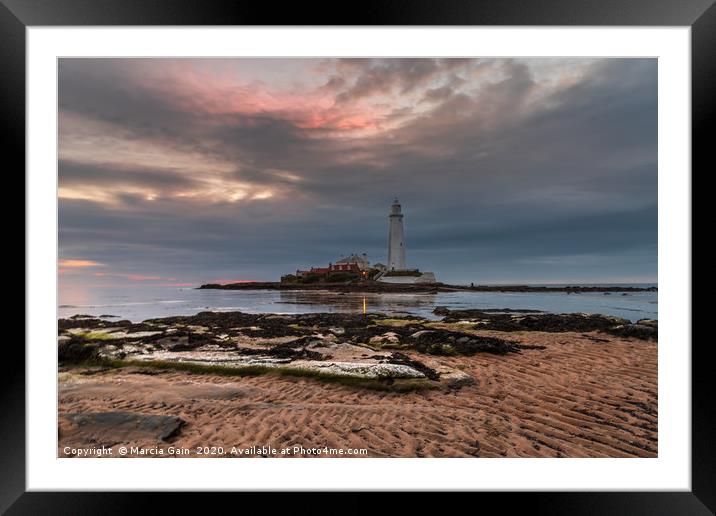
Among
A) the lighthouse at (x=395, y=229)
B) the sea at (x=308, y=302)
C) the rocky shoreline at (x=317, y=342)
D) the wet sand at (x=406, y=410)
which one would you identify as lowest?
the wet sand at (x=406, y=410)

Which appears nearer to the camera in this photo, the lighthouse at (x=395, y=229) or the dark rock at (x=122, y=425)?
the dark rock at (x=122, y=425)

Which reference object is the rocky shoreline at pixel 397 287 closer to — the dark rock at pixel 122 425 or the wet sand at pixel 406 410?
the wet sand at pixel 406 410

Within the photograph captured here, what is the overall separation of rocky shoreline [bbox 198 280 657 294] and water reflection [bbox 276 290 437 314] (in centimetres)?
19

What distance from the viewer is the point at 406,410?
2619 mm

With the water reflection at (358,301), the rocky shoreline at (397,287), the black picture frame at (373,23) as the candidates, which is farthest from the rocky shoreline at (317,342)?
the black picture frame at (373,23)

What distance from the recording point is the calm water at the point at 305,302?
357 cm

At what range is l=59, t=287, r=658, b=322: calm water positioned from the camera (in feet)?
11.7

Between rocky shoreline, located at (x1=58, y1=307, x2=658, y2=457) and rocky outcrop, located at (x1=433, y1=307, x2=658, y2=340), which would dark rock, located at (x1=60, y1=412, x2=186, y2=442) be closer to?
rocky shoreline, located at (x1=58, y1=307, x2=658, y2=457)

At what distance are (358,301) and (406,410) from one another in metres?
5.53

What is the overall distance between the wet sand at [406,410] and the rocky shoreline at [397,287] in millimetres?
1188

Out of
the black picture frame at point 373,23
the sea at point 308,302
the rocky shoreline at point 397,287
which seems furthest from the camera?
the rocky shoreline at point 397,287

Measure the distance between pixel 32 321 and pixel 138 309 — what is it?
266 cm

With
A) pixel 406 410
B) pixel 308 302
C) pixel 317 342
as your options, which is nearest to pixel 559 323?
pixel 406 410

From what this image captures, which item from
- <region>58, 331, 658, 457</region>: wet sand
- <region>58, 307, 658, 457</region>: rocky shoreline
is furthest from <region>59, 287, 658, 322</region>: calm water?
<region>58, 331, 658, 457</region>: wet sand
